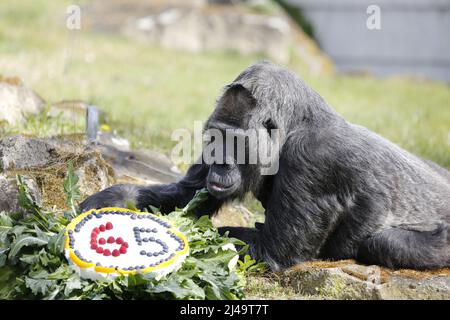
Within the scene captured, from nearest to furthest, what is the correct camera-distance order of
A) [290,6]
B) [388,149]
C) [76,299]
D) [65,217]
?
1. [76,299]
2. [65,217]
3. [388,149]
4. [290,6]

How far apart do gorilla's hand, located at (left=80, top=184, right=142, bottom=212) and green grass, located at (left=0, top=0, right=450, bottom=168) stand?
2561 mm

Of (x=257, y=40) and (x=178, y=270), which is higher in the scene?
(x=257, y=40)

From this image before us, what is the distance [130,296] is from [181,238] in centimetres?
59

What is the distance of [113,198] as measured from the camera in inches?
196

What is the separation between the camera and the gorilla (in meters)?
4.66

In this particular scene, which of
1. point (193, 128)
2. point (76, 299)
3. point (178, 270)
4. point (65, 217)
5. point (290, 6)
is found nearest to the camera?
point (76, 299)

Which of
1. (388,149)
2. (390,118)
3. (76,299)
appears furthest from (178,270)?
(390,118)

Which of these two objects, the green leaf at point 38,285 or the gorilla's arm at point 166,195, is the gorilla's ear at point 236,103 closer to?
the gorilla's arm at point 166,195

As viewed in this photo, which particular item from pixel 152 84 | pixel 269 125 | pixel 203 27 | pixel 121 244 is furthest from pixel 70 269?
pixel 203 27

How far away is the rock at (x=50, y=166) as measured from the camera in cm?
518

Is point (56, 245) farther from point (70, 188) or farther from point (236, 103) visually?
point (236, 103)

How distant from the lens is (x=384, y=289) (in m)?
4.34

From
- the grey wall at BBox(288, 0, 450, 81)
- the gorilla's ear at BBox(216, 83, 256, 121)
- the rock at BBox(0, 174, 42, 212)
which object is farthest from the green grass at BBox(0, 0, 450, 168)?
the grey wall at BBox(288, 0, 450, 81)
